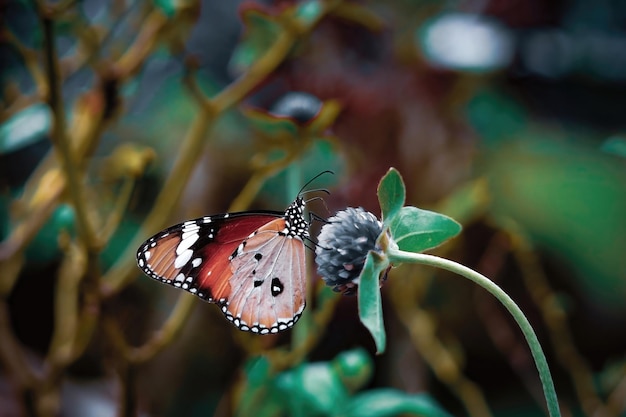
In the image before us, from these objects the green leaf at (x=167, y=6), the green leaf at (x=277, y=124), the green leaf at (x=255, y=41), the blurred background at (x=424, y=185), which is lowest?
the blurred background at (x=424, y=185)

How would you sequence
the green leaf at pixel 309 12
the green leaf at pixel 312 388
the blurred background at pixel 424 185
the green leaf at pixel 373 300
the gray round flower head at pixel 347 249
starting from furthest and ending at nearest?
the blurred background at pixel 424 185 → the green leaf at pixel 309 12 → the green leaf at pixel 312 388 → the gray round flower head at pixel 347 249 → the green leaf at pixel 373 300

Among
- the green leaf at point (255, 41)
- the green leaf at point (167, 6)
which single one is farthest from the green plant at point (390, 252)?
the green leaf at point (255, 41)

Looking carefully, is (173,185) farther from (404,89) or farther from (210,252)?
(404,89)

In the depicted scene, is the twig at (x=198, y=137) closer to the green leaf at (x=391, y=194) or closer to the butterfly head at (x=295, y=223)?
the butterfly head at (x=295, y=223)

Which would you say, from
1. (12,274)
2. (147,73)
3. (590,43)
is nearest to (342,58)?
(147,73)

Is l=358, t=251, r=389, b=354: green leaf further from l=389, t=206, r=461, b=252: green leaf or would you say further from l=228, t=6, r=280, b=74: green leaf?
l=228, t=6, r=280, b=74: green leaf

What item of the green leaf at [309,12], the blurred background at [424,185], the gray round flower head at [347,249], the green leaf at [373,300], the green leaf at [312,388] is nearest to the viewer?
the green leaf at [373,300]

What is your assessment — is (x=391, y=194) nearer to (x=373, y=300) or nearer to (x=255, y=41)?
(x=373, y=300)

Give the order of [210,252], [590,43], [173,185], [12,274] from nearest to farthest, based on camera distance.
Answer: [210,252]
[173,185]
[12,274]
[590,43]
